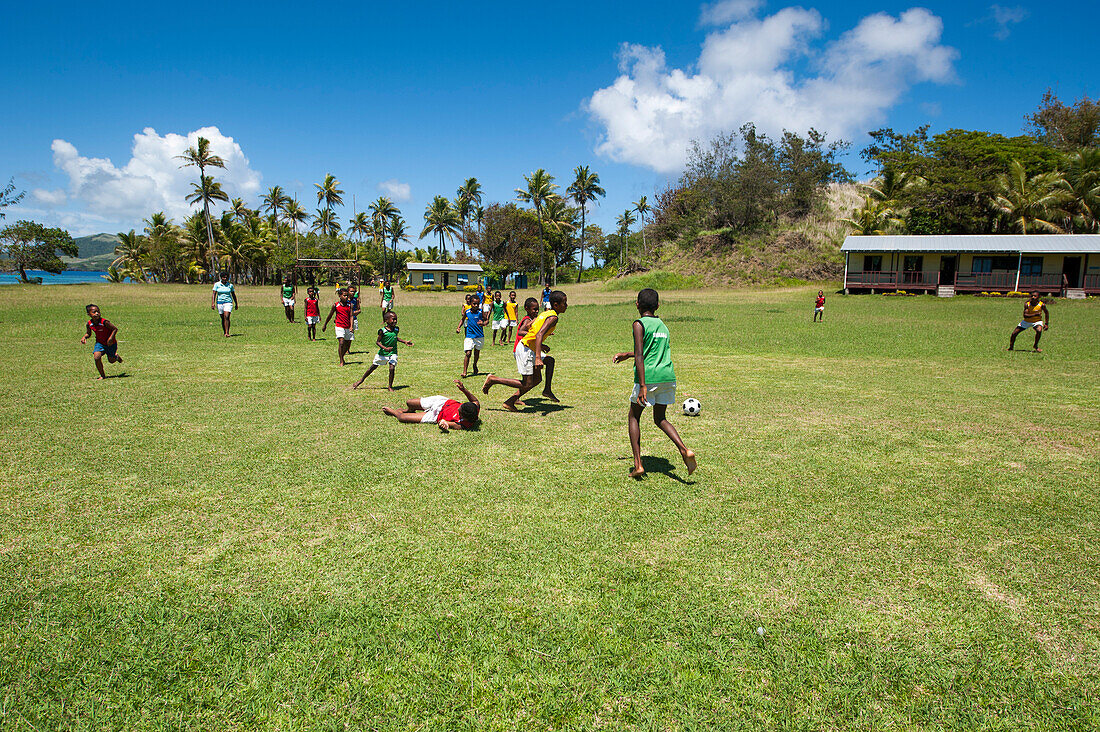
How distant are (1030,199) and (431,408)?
54.7 meters

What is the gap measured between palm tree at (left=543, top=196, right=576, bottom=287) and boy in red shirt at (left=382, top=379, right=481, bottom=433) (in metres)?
63.6

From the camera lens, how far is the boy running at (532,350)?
838 centimetres

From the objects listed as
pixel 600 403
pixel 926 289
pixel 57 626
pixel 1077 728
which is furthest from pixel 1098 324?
pixel 57 626

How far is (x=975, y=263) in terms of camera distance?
4219cm

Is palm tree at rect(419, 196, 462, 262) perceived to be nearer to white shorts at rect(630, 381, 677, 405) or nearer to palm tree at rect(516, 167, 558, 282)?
palm tree at rect(516, 167, 558, 282)

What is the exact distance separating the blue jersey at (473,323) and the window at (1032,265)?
4368cm

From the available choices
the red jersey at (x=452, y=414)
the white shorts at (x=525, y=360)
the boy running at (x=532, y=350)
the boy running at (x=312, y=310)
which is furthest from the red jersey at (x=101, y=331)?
the white shorts at (x=525, y=360)

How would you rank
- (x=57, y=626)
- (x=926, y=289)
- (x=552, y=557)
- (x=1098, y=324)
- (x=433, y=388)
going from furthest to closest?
(x=926, y=289), (x=1098, y=324), (x=433, y=388), (x=552, y=557), (x=57, y=626)

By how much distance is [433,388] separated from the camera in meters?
11.2

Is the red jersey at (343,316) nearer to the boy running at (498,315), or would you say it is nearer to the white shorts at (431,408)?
the boy running at (498,315)

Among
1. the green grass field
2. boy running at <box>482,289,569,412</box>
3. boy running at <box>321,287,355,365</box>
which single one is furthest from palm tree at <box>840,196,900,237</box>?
boy running at <box>482,289,569,412</box>

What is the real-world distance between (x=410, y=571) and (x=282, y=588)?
83 centimetres

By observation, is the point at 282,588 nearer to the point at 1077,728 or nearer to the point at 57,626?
the point at 57,626

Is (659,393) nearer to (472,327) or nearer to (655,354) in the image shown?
(655,354)
